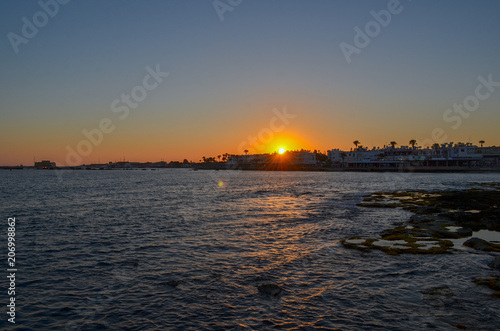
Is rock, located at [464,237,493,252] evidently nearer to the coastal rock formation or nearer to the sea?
the coastal rock formation

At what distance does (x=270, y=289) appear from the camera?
44.0 ft

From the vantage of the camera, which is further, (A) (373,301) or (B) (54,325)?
(A) (373,301)

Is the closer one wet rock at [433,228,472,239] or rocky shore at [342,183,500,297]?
rocky shore at [342,183,500,297]

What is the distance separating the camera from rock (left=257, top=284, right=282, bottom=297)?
13.2 metres

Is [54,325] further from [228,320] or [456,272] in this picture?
[456,272]

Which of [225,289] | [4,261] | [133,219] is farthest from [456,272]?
[133,219]

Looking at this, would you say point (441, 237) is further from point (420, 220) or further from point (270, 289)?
point (270, 289)

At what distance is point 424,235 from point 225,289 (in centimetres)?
1630

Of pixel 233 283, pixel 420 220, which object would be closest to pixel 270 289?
pixel 233 283

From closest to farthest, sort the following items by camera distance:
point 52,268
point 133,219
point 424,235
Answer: point 52,268 < point 424,235 < point 133,219

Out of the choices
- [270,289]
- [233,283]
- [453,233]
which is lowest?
[233,283]

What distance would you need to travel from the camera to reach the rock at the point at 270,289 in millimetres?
13207

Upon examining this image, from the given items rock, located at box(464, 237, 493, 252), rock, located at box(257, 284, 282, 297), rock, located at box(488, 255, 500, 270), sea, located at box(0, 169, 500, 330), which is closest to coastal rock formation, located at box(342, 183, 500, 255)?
rock, located at box(464, 237, 493, 252)

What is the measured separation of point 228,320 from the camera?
1107cm
